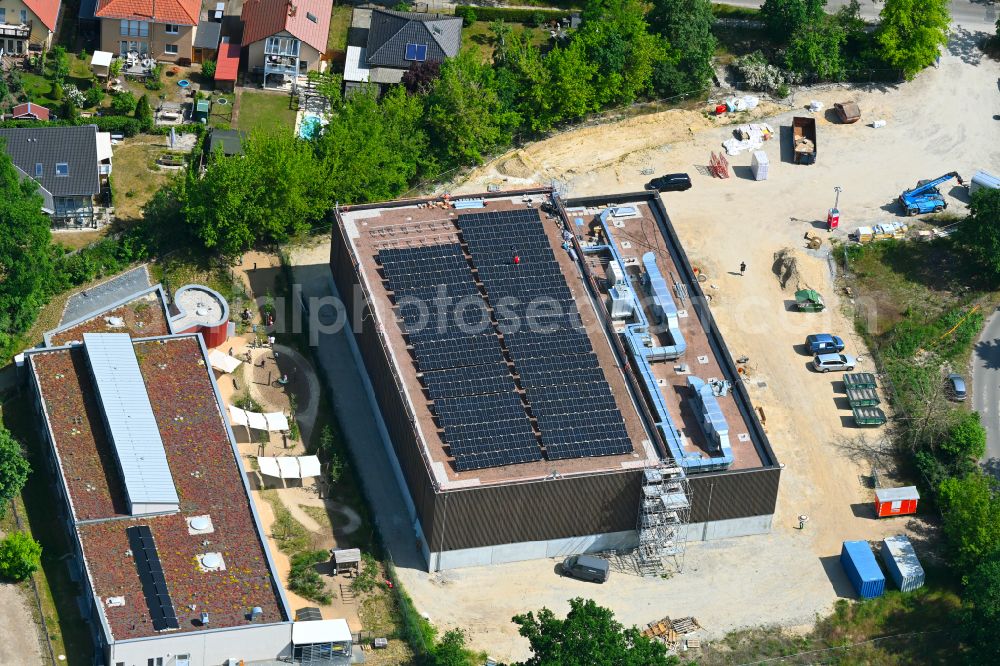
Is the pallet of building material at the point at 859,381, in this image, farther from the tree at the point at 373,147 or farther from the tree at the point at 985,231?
the tree at the point at 373,147

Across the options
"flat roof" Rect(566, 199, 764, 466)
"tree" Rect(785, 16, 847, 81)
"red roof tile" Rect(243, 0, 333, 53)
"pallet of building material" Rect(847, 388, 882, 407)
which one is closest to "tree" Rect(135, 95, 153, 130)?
"red roof tile" Rect(243, 0, 333, 53)

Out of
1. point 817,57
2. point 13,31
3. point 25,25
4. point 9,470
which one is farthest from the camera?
point 817,57

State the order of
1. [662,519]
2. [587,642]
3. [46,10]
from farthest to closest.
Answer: [46,10]
[662,519]
[587,642]

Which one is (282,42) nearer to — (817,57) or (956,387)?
(817,57)

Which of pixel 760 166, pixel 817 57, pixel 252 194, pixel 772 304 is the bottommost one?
pixel 772 304

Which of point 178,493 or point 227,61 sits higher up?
point 227,61

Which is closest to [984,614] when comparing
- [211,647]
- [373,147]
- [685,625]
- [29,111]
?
[685,625]

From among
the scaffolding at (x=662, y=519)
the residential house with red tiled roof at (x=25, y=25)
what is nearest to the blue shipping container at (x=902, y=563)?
the scaffolding at (x=662, y=519)
